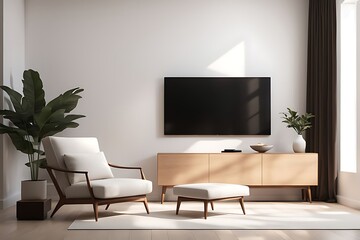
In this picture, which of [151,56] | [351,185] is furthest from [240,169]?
[151,56]

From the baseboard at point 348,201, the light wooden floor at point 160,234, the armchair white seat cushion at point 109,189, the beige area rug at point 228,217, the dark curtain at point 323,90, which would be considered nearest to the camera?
the light wooden floor at point 160,234

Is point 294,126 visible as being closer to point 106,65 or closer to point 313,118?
point 313,118

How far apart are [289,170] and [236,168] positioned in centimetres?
68

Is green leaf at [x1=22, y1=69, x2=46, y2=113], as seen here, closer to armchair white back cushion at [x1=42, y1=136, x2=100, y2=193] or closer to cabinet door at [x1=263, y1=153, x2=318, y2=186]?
armchair white back cushion at [x1=42, y1=136, x2=100, y2=193]

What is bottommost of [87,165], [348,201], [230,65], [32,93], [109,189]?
[348,201]

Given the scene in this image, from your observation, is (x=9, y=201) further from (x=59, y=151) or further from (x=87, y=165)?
(x=87, y=165)

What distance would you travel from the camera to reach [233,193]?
19.2 ft

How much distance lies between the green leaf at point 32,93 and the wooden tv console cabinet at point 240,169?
162 centimetres

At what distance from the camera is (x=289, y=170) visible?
7320 millimetres

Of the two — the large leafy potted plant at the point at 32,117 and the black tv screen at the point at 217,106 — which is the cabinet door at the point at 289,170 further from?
the large leafy potted plant at the point at 32,117

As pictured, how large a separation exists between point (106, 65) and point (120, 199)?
2609mm

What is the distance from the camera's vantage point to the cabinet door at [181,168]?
7.25 meters

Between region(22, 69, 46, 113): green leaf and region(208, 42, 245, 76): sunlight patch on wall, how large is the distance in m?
2.36

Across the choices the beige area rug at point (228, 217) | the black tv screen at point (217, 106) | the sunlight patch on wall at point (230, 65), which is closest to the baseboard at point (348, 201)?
the beige area rug at point (228, 217)
